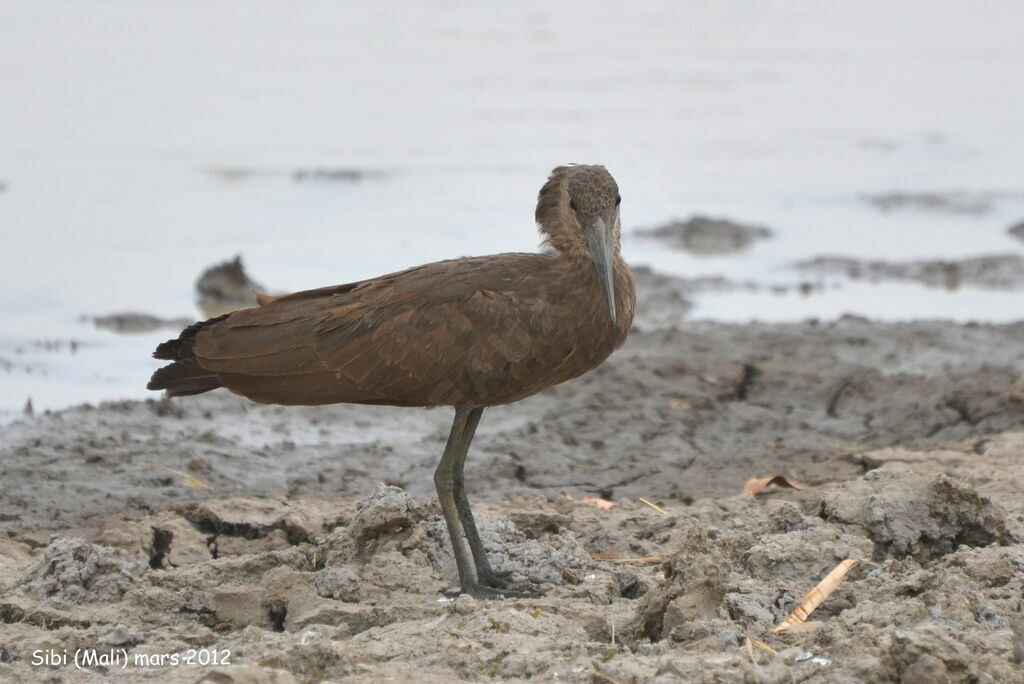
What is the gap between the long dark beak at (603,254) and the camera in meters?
6.05

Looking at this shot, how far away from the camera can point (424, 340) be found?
19.8 feet

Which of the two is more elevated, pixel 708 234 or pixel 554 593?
pixel 708 234

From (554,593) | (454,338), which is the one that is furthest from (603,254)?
(554,593)

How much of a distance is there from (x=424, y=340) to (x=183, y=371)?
1.05 meters

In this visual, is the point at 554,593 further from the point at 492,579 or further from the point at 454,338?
the point at 454,338

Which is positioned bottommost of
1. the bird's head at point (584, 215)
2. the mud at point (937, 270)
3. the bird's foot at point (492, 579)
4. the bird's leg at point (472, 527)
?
the bird's foot at point (492, 579)

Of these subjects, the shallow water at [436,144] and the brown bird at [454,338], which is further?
the shallow water at [436,144]

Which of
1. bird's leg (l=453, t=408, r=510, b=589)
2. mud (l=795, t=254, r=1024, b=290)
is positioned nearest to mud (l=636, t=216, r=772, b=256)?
mud (l=795, t=254, r=1024, b=290)

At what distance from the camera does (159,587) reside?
5973mm

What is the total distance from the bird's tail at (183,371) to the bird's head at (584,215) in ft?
5.09

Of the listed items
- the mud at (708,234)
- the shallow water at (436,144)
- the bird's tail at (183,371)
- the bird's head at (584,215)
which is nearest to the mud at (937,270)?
the shallow water at (436,144)

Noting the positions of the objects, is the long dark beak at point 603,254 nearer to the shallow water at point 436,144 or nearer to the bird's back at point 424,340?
the bird's back at point 424,340

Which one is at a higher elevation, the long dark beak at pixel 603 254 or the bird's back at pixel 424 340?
the long dark beak at pixel 603 254

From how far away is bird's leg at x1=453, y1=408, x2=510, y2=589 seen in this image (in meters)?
6.13
